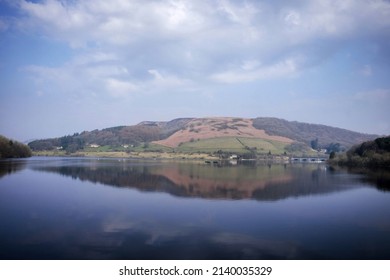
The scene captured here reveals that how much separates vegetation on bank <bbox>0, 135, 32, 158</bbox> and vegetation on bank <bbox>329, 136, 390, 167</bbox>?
7937cm

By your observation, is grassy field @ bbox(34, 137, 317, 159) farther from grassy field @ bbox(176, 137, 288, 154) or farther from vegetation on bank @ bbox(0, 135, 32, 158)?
vegetation on bank @ bbox(0, 135, 32, 158)

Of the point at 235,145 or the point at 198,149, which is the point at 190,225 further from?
the point at 235,145

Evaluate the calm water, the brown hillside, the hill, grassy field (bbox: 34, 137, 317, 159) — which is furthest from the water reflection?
the brown hillside

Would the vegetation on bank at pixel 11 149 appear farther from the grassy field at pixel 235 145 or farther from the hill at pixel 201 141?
the grassy field at pixel 235 145

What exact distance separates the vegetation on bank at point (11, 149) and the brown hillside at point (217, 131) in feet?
205

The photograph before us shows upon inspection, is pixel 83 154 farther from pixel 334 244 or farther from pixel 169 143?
pixel 334 244

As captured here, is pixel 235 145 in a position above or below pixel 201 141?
below

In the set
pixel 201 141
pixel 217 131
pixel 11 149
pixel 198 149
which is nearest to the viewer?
pixel 11 149

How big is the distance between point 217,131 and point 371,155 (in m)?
108

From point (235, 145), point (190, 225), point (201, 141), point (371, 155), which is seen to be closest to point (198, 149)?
point (235, 145)

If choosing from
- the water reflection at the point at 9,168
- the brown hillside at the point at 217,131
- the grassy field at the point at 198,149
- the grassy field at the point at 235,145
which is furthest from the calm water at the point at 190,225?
the brown hillside at the point at 217,131

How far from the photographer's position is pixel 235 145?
14100 centimetres

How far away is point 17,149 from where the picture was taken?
98062 millimetres

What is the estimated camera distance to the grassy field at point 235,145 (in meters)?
135
